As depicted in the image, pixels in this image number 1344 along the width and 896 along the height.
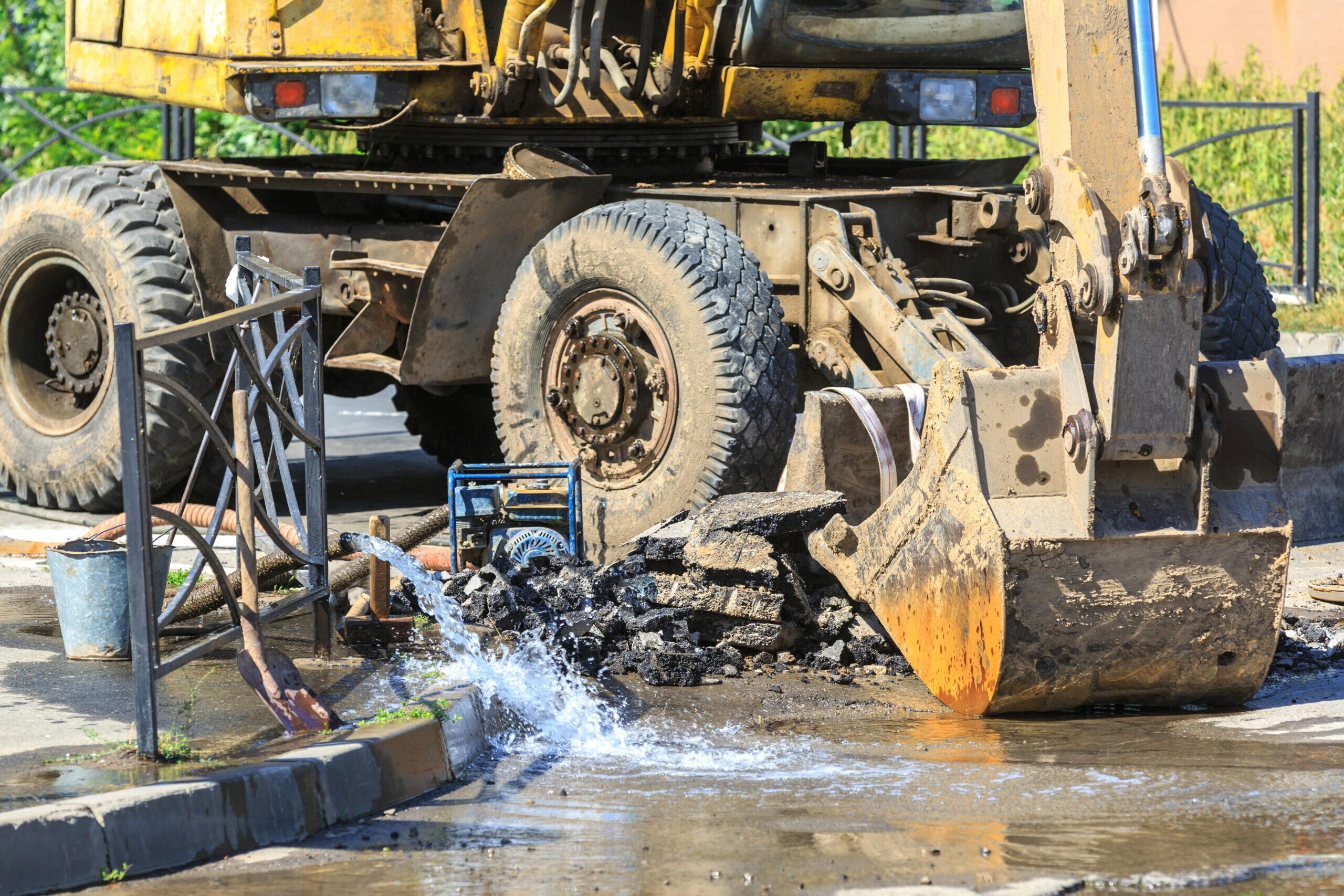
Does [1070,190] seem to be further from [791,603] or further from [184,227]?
[184,227]

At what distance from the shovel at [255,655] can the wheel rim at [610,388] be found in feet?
9.06

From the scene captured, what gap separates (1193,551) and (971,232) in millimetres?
2899

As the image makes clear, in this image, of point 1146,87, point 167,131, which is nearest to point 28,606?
point 1146,87

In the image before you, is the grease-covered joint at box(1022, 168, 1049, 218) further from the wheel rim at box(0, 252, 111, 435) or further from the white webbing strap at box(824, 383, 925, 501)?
the wheel rim at box(0, 252, 111, 435)

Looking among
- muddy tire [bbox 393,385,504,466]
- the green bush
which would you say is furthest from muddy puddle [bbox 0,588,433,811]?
the green bush

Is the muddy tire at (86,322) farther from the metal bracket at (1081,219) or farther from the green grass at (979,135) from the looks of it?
the green grass at (979,135)

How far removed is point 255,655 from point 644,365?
9.85ft

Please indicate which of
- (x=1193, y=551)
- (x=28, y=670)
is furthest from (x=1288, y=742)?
(x=28, y=670)

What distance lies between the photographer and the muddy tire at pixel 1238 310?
29.4ft

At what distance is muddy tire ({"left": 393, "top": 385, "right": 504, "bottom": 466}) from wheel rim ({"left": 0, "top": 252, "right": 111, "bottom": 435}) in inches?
71.4

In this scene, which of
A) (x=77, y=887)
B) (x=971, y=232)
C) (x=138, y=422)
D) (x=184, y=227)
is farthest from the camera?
(x=184, y=227)

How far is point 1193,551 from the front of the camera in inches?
221

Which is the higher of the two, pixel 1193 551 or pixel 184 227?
pixel 184 227

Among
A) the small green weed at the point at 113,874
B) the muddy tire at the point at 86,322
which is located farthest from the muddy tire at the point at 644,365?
the small green weed at the point at 113,874
